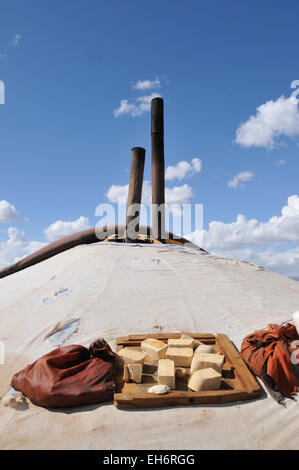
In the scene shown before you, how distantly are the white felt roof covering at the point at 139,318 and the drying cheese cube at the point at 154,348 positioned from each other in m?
0.40

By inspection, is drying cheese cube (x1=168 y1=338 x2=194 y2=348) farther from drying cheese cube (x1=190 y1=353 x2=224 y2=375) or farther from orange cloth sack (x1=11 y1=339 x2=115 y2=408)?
orange cloth sack (x1=11 y1=339 x2=115 y2=408)

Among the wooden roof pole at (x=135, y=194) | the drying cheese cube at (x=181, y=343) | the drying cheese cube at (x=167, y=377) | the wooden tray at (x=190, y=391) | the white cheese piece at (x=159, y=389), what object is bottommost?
the wooden tray at (x=190, y=391)

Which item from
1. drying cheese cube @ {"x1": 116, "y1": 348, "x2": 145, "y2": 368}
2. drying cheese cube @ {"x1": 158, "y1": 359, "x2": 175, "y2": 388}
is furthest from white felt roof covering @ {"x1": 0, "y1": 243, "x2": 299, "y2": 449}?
drying cheese cube @ {"x1": 116, "y1": 348, "x2": 145, "y2": 368}

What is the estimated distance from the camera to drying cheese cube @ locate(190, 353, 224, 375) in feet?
6.19

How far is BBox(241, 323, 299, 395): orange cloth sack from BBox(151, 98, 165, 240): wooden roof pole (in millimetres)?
3179

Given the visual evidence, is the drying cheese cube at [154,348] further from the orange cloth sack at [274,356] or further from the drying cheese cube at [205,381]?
the orange cloth sack at [274,356]

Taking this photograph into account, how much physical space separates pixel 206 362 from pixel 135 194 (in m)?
3.52

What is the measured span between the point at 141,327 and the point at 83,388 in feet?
3.73

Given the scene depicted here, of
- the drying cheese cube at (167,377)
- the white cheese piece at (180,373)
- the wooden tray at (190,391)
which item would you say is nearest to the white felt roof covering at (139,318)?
the wooden tray at (190,391)

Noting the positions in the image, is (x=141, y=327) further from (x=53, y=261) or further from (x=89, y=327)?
(x=53, y=261)

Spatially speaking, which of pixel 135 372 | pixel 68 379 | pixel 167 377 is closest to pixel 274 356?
pixel 167 377

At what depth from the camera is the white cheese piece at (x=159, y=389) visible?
1689mm
